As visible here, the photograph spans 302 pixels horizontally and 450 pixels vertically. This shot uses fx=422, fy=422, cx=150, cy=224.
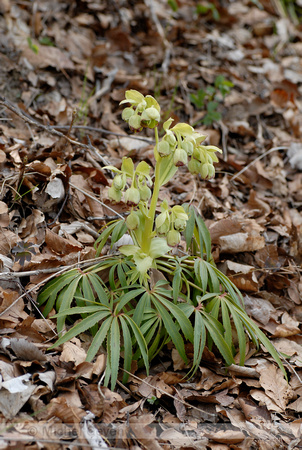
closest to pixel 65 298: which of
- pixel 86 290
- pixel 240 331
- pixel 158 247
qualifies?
pixel 86 290

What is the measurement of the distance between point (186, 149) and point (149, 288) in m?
0.67

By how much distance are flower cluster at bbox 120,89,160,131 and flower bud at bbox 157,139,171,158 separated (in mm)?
77

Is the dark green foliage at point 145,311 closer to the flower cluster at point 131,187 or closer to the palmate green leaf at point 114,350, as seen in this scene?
the palmate green leaf at point 114,350

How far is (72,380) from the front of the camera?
5.37ft

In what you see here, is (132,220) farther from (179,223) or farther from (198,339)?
(198,339)

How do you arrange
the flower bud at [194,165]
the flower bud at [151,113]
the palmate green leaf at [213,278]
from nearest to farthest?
the flower bud at [151,113], the flower bud at [194,165], the palmate green leaf at [213,278]

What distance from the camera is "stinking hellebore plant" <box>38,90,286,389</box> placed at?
5.60 ft

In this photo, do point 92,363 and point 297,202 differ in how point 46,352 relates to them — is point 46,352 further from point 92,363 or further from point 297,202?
point 297,202

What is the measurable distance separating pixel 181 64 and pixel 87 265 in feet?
8.78

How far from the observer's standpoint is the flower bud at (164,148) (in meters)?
1.67

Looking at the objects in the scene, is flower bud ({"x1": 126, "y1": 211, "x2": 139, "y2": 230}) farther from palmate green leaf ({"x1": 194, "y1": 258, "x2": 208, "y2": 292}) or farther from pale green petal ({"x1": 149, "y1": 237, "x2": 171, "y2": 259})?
palmate green leaf ({"x1": 194, "y1": 258, "x2": 208, "y2": 292})

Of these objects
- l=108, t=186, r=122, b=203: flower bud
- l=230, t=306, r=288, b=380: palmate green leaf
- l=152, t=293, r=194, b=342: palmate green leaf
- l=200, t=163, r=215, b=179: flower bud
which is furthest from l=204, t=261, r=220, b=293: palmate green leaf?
l=108, t=186, r=122, b=203: flower bud

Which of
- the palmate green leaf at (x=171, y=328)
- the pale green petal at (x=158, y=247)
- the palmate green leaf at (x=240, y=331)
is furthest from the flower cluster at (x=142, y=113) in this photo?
the palmate green leaf at (x=240, y=331)

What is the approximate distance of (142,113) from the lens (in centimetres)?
166
